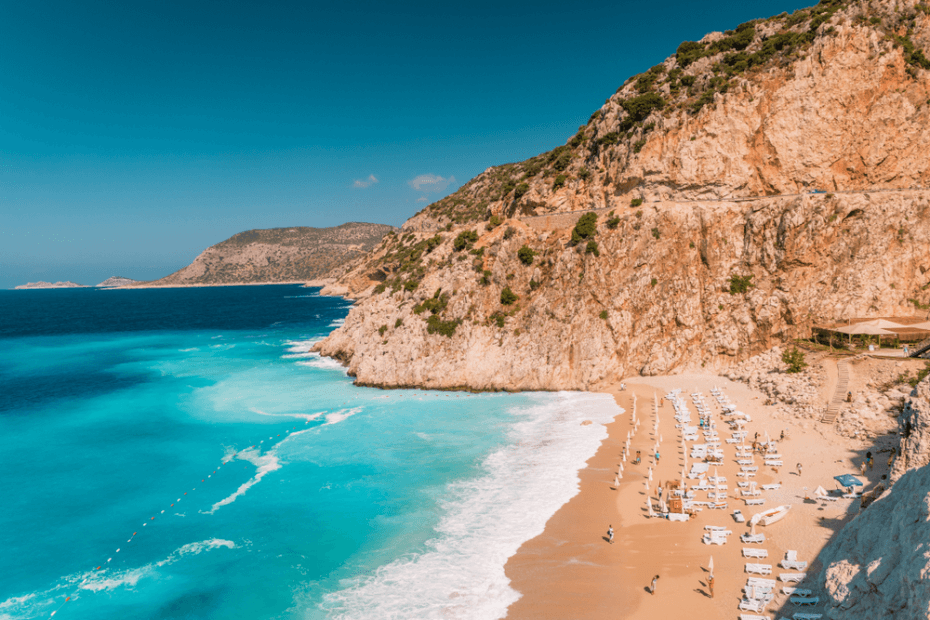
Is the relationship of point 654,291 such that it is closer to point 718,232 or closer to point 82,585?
point 718,232

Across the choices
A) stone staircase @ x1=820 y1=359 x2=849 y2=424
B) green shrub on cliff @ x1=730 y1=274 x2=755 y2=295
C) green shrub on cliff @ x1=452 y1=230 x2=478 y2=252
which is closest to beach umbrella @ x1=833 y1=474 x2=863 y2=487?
stone staircase @ x1=820 y1=359 x2=849 y2=424

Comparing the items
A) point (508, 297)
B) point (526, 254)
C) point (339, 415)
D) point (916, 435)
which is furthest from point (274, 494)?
point (526, 254)

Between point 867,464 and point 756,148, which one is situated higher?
point 756,148

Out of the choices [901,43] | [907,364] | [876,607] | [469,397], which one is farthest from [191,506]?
[901,43]

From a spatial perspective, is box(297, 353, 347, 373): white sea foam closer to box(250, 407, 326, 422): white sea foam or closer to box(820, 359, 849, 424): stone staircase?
box(250, 407, 326, 422): white sea foam

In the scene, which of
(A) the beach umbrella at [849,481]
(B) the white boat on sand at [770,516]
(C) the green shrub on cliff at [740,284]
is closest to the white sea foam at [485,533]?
(B) the white boat on sand at [770,516]

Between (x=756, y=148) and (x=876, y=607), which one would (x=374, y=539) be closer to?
(x=876, y=607)
